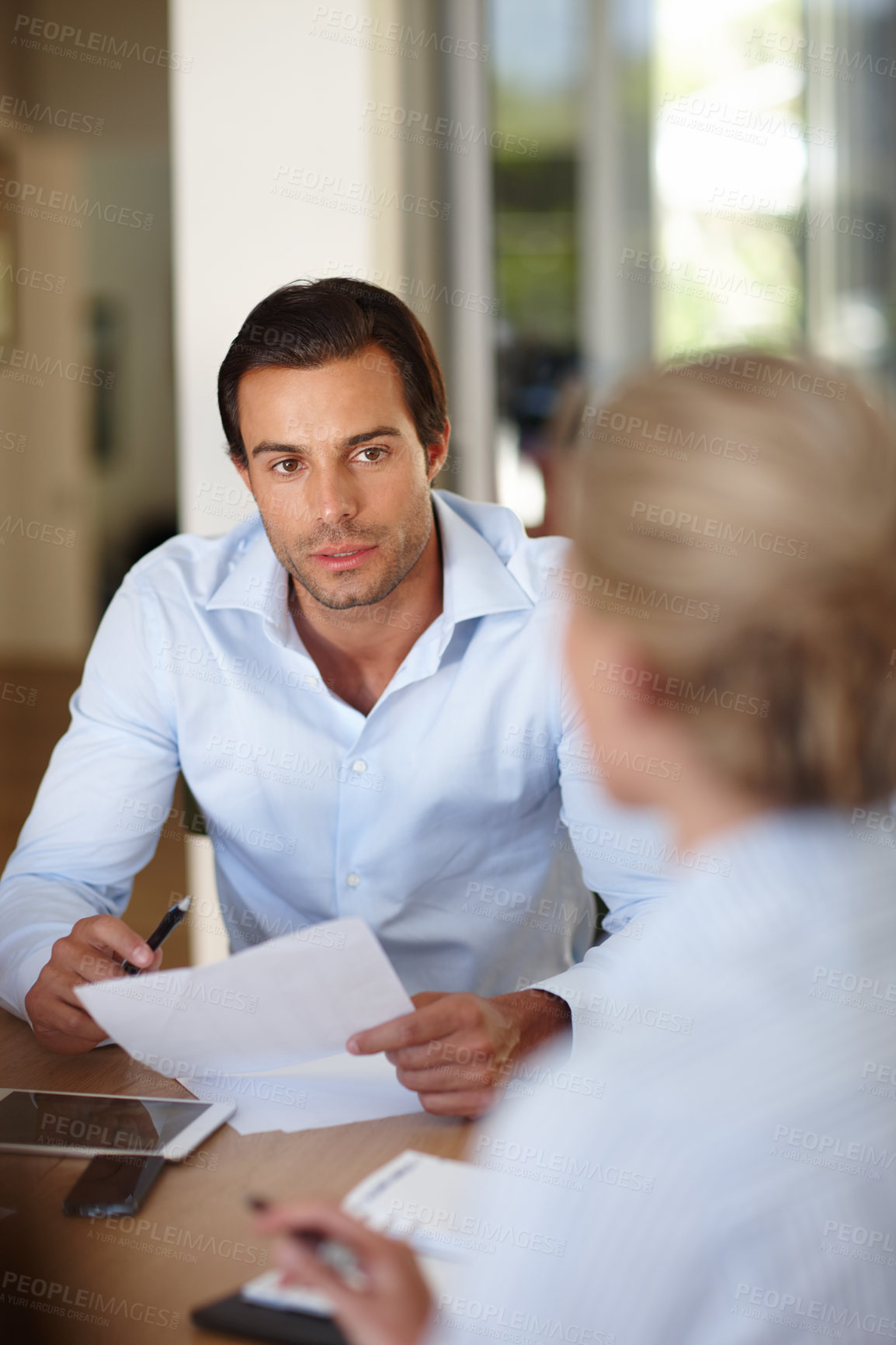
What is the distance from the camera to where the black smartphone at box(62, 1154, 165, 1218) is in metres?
0.82

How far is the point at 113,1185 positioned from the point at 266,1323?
0.21 metres

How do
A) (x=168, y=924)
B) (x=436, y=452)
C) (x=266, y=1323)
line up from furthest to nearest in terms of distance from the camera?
(x=436, y=452) < (x=168, y=924) < (x=266, y=1323)

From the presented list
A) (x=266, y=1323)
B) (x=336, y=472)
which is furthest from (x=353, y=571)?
(x=266, y=1323)

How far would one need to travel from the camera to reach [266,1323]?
69 centimetres

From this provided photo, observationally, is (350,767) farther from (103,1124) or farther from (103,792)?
(103,1124)

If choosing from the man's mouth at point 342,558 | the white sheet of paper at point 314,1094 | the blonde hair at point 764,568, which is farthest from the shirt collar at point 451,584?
the blonde hair at point 764,568

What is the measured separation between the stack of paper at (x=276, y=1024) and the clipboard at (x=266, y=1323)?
216 mm

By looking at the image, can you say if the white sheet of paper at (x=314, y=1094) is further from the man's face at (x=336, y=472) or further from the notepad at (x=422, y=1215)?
the man's face at (x=336, y=472)

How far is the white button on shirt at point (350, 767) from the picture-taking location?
1.47 m

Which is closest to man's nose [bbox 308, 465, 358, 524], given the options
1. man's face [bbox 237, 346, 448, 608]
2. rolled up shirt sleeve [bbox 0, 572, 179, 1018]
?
man's face [bbox 237, 346, 448, 608]

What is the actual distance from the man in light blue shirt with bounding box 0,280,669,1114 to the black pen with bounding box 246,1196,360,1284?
2.70ft

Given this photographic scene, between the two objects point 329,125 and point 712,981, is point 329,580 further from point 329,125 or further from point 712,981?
point 329,125

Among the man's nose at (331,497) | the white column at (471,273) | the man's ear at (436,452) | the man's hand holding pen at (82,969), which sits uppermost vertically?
the white column at (471,273)

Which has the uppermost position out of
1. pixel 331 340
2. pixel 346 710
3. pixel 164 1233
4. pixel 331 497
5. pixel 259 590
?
pixel 331 340
